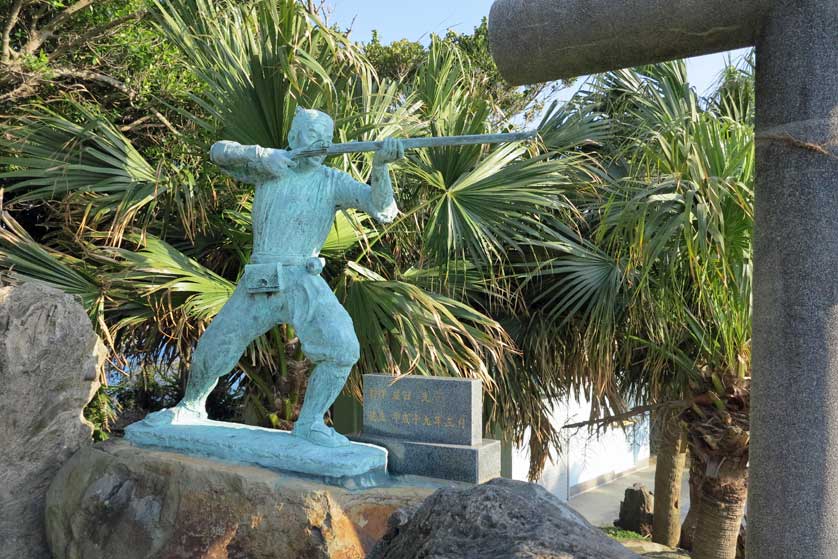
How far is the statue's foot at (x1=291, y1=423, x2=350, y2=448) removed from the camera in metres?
3.32

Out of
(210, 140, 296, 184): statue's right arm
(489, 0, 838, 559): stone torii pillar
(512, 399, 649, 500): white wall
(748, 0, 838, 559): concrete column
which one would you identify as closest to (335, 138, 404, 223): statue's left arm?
(210, 140, 296, 184): statue's right arm

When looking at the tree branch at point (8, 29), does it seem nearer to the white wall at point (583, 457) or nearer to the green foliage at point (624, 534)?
the white wall at point (583, 457)

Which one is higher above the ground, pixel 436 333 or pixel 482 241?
pixel 482 241

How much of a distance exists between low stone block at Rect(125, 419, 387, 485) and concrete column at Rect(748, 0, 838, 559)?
1.81m

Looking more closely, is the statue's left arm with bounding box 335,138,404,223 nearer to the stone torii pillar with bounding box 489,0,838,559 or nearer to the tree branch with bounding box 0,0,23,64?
the stone torii pillar with bounding box 489,0,838,559

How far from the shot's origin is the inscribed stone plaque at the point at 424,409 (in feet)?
11.1

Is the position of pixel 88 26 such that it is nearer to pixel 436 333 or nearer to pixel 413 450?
pixel 436 333

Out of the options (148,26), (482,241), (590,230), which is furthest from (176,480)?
(148,26)

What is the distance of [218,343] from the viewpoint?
11.9ft

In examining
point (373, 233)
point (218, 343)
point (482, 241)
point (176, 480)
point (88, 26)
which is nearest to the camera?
point (176, 480)

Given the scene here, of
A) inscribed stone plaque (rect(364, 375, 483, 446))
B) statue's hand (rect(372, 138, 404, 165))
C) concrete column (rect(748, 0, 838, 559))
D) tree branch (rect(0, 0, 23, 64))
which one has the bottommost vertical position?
inscribed stone plaque (rect(364, 375, 483, 446))

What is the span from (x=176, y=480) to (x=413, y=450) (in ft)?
3.58

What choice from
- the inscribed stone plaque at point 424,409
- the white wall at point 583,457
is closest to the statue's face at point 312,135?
the inscribed stone plaque at point 424,409

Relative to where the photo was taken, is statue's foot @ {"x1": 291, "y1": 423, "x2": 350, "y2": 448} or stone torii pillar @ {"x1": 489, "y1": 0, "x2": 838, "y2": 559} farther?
statue's foot @ {"x1": 291, "y1": 423, "x2": 350, "y2": 448}
